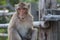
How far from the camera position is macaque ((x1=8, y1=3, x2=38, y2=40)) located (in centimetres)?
405

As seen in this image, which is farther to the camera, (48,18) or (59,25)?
(59,25)

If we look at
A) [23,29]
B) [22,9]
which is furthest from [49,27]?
[22,9]

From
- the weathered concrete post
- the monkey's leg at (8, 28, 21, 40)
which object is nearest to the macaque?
the monkey's leg at (8, 28, 21, 40)

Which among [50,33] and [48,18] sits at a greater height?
[48,18]

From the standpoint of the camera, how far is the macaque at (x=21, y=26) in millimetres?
4051

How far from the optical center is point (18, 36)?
13.8ft

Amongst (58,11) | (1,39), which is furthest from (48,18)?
(1,39)

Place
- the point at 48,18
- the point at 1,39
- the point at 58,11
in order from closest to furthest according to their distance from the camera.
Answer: the point at 48,18 → the point at 58,11 → the point at 1,39

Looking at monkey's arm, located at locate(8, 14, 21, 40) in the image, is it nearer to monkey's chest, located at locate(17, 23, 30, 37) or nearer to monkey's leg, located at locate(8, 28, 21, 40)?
monkey's leg, located at locate(8, 28, 21, 40)

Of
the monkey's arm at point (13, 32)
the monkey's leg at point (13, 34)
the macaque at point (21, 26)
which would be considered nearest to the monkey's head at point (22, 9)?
the macaque at point (21, 26)

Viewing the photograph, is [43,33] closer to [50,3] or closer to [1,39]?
[50,3]

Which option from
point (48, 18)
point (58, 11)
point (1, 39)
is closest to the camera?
point (48, 18)

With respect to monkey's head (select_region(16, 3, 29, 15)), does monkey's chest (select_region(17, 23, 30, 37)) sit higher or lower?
lower

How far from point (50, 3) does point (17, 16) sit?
62 centimetres
